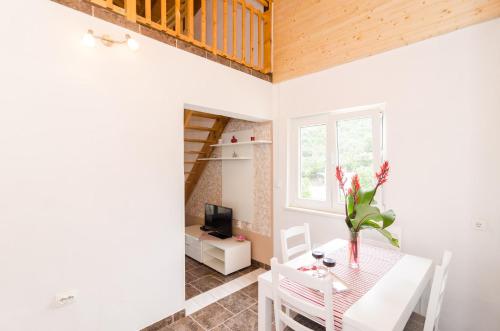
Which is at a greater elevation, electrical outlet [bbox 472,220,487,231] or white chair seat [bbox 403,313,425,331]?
electrical outlet [bbox 472,220,487,231]

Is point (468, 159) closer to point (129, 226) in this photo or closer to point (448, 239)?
point (448, 239)

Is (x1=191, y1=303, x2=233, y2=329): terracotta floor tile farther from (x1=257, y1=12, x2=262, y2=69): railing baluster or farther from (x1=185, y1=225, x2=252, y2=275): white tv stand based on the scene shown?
(x1=257, y1=12, x2=262, y2=69): railing baluster

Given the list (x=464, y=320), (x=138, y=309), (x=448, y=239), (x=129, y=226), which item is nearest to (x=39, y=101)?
(x=129, y=226)

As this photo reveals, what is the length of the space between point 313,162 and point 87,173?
238 centimetres

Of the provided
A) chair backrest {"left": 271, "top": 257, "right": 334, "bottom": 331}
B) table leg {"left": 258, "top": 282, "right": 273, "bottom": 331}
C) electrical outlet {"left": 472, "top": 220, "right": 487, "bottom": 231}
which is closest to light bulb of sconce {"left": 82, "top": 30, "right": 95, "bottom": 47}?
chair backrest {"left": 271, "top": 257, "right": 334, "bottom": 331}

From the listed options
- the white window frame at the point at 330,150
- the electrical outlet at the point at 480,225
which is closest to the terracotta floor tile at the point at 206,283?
the white window frame at the point at 330,150

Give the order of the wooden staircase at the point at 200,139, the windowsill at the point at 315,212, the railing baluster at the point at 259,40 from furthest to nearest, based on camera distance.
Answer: the wooden staircase at the point at 200,139 < the railing baluster at the point at 259,40 < the windowsill at the point at 315,212

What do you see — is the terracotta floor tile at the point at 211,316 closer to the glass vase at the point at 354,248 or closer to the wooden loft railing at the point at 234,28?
the glass vase at the point at 354,248

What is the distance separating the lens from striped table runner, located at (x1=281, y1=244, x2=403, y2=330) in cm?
134

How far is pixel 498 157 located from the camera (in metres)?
A: 1.83

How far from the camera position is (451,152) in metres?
2.02

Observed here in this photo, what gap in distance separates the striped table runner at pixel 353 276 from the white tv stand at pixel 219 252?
64.0 inches

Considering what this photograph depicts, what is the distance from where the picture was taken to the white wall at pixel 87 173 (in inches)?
61.6

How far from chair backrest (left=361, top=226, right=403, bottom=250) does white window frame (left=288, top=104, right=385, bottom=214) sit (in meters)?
0.31
